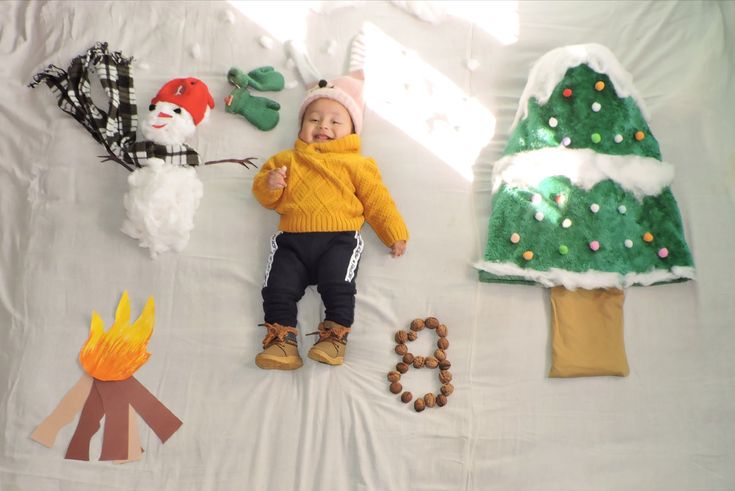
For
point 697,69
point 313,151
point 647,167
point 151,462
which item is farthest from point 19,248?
point 697,69

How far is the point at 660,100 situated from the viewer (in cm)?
157

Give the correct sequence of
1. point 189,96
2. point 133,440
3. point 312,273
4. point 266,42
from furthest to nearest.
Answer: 1. point 266,42
2. point 189,96
3. point 312,273
4. point 133,440

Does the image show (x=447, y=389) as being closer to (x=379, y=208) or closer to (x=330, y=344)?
(x=330, y=344)

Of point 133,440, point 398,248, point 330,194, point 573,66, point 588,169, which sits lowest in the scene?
point 133,440

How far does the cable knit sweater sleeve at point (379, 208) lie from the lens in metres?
1.42

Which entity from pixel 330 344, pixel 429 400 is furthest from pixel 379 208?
pixel 429 400

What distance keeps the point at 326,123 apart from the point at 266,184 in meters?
0.21

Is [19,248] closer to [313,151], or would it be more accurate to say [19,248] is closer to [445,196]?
[313,151]

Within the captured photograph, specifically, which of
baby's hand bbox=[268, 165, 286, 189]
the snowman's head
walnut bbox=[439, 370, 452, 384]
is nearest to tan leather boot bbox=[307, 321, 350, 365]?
walnut bbox=[439, 370, 452, 384]

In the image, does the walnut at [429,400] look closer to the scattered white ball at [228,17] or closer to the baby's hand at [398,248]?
the baby's hand at [398,248]

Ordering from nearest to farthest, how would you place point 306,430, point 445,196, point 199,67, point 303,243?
point 306,430, point 303,243, point 445,196, point 199,67

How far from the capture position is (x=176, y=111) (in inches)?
59.7

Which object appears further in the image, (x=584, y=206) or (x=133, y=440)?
(x=584, y=206)

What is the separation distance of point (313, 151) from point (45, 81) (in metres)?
0.74
